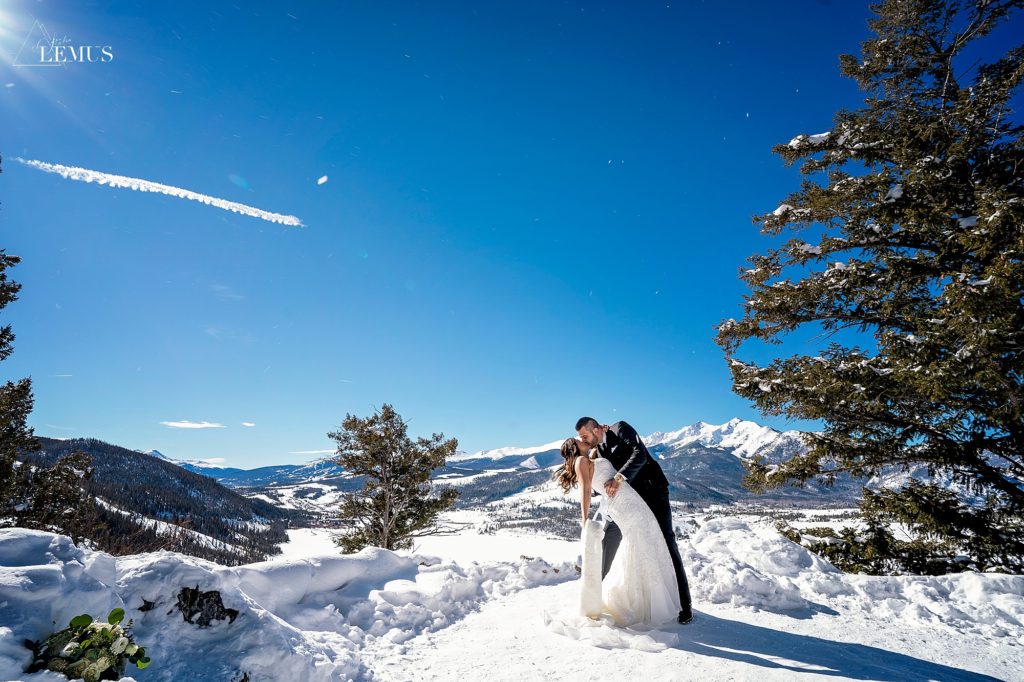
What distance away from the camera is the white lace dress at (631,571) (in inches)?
222

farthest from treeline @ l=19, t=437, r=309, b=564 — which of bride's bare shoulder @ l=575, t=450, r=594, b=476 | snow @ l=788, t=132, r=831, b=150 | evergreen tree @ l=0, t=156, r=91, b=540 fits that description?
snow @ l=788, t=132, r=831, b=150

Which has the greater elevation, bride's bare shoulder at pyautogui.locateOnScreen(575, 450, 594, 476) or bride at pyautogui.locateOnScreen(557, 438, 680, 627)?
bride's bare shoulder at pyautogui.locateOnScreen(575, 450, 594, 476)

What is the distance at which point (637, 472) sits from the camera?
571 cm

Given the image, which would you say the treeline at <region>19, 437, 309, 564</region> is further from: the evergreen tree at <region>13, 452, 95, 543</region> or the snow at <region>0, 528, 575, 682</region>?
the snow at <region>0, 528, 575, 682</region>

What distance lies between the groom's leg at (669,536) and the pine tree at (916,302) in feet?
13.3

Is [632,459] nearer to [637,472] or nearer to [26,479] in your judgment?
[637,472]

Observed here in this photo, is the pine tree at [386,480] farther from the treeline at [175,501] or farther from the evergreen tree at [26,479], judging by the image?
the treeline at [175,501]

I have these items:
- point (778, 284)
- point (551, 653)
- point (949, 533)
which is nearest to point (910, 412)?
point (949, 533)

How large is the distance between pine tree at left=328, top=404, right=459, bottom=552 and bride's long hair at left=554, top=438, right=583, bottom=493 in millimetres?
15986

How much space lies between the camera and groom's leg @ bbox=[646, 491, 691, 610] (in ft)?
18.9

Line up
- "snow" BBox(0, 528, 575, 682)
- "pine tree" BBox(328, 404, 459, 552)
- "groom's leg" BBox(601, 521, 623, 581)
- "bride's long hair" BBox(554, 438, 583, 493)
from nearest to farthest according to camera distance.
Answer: "snow" BBox(0, 528, 575, 682)
"bride's long hair" BBox(554, 438, 583, 493)
"groom's leg" BBox(601, 521, 623, 581)
"pine tree" BBox(328, 404, 459, 552)

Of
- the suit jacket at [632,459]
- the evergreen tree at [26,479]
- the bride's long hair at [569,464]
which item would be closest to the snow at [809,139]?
the suit jacket at [632,459]

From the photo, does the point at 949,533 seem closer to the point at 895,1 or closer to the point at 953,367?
the point at 953,367

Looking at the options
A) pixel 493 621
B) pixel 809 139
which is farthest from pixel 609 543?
pixel 809 139
